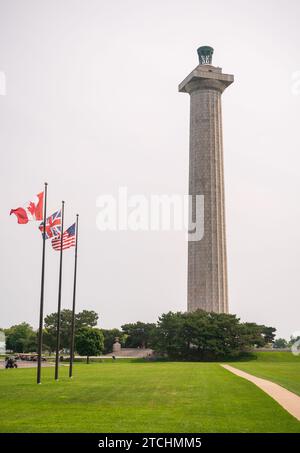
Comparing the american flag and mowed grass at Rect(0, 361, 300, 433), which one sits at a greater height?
the american flag

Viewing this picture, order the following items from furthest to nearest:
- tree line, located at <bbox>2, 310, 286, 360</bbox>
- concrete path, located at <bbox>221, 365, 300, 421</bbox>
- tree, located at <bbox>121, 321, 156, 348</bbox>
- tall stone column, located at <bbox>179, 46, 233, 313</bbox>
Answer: tree, located at <bbox>121, 321, 156, 348</bbox>
tall stone column, located at <bbox>179, 46, 233, 313</bbox>
tree line, located at <bbox>2, 310, 286, 360</bbox>
concrete path, located at <bbox>221, 365, 300, 421</bbox>

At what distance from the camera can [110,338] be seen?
4227 inches

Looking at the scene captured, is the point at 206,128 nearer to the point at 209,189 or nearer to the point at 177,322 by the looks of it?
the point at 209,189

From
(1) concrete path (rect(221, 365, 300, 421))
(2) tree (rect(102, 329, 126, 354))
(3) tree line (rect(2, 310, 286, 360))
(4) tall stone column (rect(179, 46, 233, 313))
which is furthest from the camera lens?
(2) tree (rect(102, 329, 126, 354))

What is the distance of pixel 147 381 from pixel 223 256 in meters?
69.0

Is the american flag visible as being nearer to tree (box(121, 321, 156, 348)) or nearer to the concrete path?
the concrete path

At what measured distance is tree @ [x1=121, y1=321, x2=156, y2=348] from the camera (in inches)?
4376

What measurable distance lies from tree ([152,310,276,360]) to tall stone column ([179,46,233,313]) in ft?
55.0

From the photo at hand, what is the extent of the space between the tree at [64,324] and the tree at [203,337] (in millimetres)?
23095

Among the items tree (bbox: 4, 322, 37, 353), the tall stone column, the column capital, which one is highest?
the column capital

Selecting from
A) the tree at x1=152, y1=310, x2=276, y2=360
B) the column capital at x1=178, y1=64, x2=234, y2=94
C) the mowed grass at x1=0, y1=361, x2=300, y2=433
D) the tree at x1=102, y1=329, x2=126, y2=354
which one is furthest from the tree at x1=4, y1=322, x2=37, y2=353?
the mowed grass at x1=0, y1=361, x2=300, y2=433

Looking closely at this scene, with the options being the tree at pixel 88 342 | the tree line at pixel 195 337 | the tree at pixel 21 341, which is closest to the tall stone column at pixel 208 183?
the tree line at pixel 195 337

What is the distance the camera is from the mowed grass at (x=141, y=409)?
16.4m

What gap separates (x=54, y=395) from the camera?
25.0 meters
